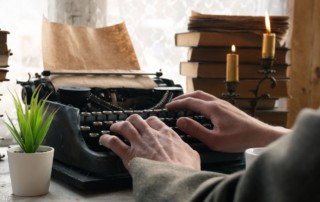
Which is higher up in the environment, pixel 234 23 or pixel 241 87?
pixel 234 23

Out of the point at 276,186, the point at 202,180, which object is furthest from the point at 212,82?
the point at 276,186

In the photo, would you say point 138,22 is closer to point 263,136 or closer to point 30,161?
point 263,136

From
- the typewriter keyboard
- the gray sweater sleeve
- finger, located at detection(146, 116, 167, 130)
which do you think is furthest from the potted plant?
the gray sweater sleeve

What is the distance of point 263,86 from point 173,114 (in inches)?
28.6

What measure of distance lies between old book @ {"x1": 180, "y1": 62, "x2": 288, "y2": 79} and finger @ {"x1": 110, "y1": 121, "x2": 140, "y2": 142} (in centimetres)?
78

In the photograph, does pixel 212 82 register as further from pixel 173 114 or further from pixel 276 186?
pixel 276 186

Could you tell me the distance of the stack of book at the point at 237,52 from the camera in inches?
70.1

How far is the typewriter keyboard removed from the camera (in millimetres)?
1070

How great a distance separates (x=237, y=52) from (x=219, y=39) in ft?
0.32

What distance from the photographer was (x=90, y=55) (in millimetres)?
1518

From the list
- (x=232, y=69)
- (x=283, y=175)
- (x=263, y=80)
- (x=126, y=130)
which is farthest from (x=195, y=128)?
(x=283, y=175)

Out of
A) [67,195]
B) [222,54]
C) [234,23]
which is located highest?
[234,23]

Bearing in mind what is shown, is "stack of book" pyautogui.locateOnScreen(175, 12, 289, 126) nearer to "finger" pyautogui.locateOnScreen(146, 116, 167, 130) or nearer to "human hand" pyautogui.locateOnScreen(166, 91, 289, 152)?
"human hand" pyautogui.locateOnScreen(166, 91, 289, 152)

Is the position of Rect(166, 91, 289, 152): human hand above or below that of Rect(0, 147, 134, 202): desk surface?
above
